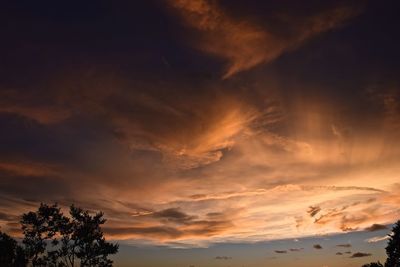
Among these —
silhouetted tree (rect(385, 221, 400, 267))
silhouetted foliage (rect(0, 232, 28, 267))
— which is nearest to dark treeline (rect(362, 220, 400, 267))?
silhouetted tree (rect(385, 221, 400, 267))

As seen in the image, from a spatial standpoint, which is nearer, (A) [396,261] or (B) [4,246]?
(A) [396,261]

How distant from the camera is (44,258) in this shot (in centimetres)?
7144

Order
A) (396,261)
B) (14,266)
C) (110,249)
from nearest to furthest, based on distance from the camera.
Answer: (396,261) < (14,266) < (110,249)

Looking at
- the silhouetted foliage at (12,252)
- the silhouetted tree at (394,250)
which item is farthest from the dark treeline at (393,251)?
the silhouetted foliage at (12,252)

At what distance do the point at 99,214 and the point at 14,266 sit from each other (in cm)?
1658

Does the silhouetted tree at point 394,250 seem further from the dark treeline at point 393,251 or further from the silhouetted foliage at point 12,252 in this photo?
the silhouetted foliage at point 12,252

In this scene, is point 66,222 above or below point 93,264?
above

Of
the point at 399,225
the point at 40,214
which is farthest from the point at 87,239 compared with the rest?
the point at 399,225

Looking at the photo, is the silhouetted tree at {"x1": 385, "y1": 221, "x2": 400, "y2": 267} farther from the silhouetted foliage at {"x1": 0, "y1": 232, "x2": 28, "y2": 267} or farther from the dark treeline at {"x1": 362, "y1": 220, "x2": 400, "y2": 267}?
the silhouetted foliage at {"x1": 0, "y1": 232, "x2": 28, "y2": 267}

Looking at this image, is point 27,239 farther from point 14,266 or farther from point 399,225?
point 399,225

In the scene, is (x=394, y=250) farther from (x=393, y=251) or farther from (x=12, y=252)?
(x=12, y=252)

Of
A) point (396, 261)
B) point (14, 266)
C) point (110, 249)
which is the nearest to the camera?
point (396, 261)

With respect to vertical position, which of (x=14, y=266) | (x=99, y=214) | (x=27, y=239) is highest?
(x=99, y=214)

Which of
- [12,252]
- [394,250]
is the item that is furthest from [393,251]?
[12,252]
